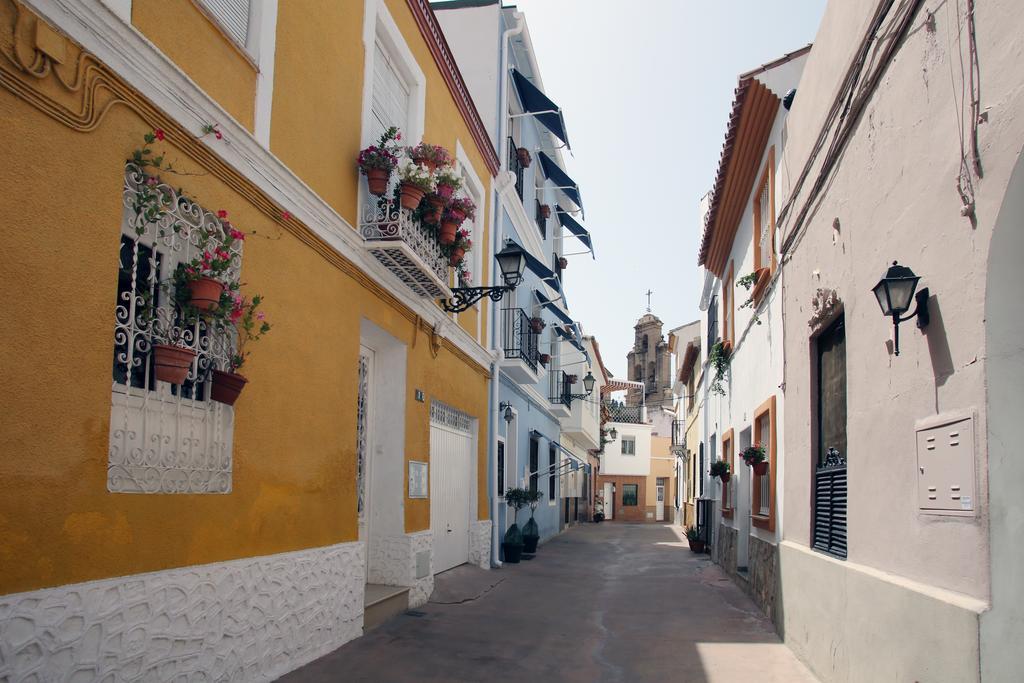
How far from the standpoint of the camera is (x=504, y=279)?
10219 mm

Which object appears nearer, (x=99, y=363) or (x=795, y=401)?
(x=99, y=363)

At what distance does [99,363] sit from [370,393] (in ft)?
16.0

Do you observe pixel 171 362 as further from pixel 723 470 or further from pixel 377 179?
pixel 723 470

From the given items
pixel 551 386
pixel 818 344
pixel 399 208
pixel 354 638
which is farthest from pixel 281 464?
pixel 551 386

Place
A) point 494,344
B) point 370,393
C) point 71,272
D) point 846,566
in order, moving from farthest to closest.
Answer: point 494,344
point 370,393
point 846,566
point 71,272

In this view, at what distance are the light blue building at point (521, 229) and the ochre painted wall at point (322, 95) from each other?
5.60m

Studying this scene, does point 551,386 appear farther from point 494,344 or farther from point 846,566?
point 846,566

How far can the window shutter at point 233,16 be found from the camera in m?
5.44

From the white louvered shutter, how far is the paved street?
4787mm

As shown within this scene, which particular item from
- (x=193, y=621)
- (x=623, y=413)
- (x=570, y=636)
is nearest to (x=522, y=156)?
(x=570, y=636)

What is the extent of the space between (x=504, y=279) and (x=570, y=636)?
A: 13.4ft

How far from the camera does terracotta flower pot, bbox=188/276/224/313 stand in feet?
15.9

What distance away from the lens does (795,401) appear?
27.1 feet

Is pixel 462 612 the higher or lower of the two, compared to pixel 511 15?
lower
